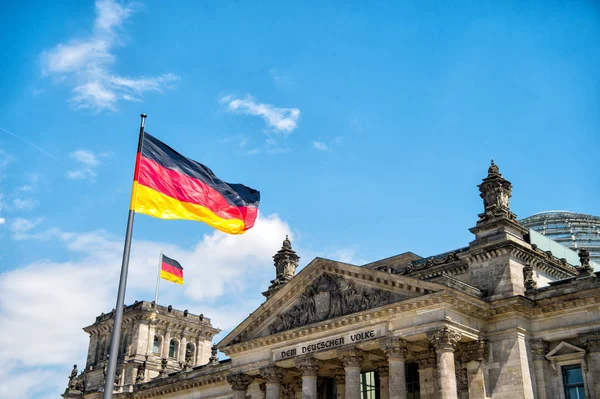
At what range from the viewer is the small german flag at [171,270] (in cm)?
6538

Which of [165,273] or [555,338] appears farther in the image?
[165,273]

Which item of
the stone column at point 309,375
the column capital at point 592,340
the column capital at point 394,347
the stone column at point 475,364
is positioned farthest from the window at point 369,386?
the column capital at point 592,340

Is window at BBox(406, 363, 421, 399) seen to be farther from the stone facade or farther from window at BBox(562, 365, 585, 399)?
window at BBox(562, 365, 585, 399)

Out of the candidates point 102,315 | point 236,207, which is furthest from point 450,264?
point 102,315

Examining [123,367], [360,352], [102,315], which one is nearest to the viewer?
[360,352]

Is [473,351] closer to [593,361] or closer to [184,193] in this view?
[593,361]

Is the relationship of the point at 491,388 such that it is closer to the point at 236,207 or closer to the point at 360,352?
the point at 360,352

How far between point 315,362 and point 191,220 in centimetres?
2096

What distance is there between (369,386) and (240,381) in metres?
8.71

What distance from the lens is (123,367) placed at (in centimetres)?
7000

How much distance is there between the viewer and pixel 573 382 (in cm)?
3788

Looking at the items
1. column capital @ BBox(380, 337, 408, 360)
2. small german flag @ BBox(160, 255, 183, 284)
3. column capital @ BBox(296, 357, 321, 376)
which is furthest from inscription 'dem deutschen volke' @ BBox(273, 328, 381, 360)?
small german flag @ BBox(160, 255, 183, 284)

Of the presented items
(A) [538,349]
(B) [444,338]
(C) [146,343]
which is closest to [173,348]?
(C) [146,343]

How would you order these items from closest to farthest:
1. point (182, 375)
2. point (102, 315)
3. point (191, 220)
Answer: point (191, 220) → point (182, 375) → point (102, 315)
